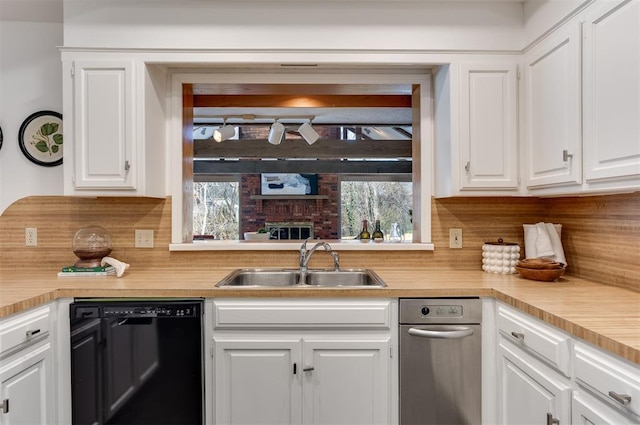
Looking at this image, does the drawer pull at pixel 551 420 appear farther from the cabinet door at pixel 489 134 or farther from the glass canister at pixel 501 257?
the cabinet door at pixel 489 134

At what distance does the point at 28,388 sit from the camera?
5.18ft

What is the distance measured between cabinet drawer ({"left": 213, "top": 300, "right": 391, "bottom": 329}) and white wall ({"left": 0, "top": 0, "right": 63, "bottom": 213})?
1424 mm

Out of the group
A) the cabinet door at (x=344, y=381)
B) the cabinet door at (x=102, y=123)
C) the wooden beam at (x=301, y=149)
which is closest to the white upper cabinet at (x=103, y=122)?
the cabinet door at (x=102, y=123)

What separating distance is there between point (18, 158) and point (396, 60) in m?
2.28

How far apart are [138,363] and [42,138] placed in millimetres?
1516

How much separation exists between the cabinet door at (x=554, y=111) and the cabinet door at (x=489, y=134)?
0.08 meters

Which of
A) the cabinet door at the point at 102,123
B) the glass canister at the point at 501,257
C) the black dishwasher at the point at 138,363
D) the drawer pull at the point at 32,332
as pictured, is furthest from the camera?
the glass canister at the point at 501,257

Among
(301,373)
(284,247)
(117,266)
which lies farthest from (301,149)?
(301,373)

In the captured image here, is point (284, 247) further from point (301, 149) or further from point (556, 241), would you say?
point (301, 149)

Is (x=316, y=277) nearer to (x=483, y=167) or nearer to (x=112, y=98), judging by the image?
(x=483, y=167)

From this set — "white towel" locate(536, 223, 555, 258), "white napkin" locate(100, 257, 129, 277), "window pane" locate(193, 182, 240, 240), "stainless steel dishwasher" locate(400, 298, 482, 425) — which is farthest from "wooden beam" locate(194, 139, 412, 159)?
"stainless steel dishwasher" locate(400, 298, 482, 425)

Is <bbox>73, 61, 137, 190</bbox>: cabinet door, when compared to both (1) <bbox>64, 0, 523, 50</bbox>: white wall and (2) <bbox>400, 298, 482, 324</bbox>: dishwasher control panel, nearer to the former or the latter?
(1) <bbox>64, 0, 523, 50</bbox>: white wall

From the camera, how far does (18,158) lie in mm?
2318

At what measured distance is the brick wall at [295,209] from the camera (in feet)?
28.3
